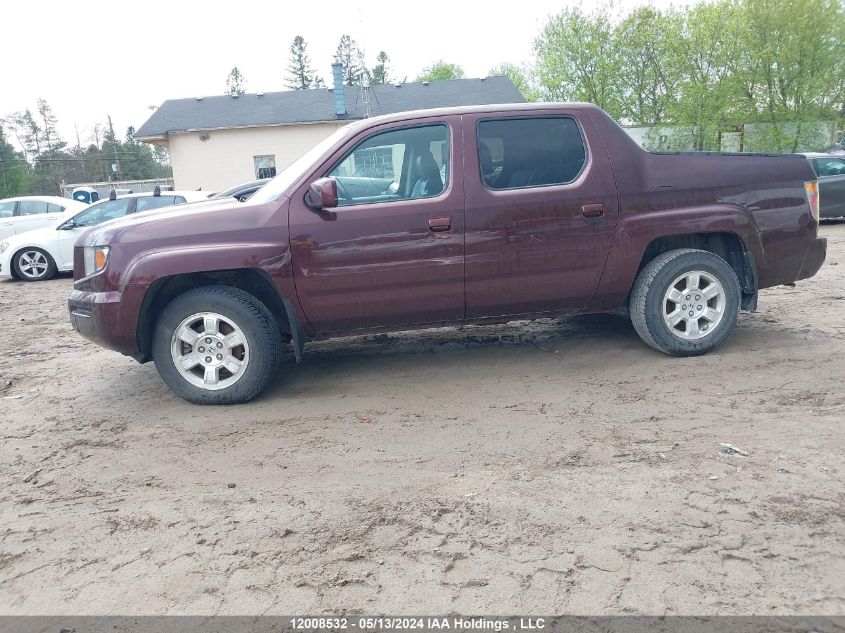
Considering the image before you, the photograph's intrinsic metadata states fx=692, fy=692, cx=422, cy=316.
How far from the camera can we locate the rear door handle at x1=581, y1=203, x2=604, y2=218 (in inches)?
197

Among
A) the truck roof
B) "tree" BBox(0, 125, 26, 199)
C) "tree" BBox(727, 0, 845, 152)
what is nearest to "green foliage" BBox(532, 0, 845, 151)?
"tree" BBox(727, 0, 845, 152)

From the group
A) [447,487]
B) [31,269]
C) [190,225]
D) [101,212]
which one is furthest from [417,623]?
[31,269]

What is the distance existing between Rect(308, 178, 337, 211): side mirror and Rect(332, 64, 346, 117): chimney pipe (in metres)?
25.7

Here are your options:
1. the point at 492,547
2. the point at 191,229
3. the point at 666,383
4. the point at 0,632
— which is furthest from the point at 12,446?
the point at 666,383

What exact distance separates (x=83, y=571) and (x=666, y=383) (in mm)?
3696

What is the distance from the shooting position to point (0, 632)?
8.18 ft

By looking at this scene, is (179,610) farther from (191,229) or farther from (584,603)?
(191,229)

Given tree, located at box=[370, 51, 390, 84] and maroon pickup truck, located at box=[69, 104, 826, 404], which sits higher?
tree, located at box=[370, 51, 390, 84]

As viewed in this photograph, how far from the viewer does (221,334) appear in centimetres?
480

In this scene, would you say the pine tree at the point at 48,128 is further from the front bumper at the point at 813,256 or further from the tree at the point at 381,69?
the front bumper at the point at 813,256

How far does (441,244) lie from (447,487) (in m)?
1.96

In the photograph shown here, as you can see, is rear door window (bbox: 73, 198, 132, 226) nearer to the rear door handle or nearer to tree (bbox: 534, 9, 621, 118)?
the rear door handle

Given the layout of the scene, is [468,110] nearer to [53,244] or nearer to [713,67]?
[53,244]

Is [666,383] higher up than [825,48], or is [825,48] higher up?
[825,48]
